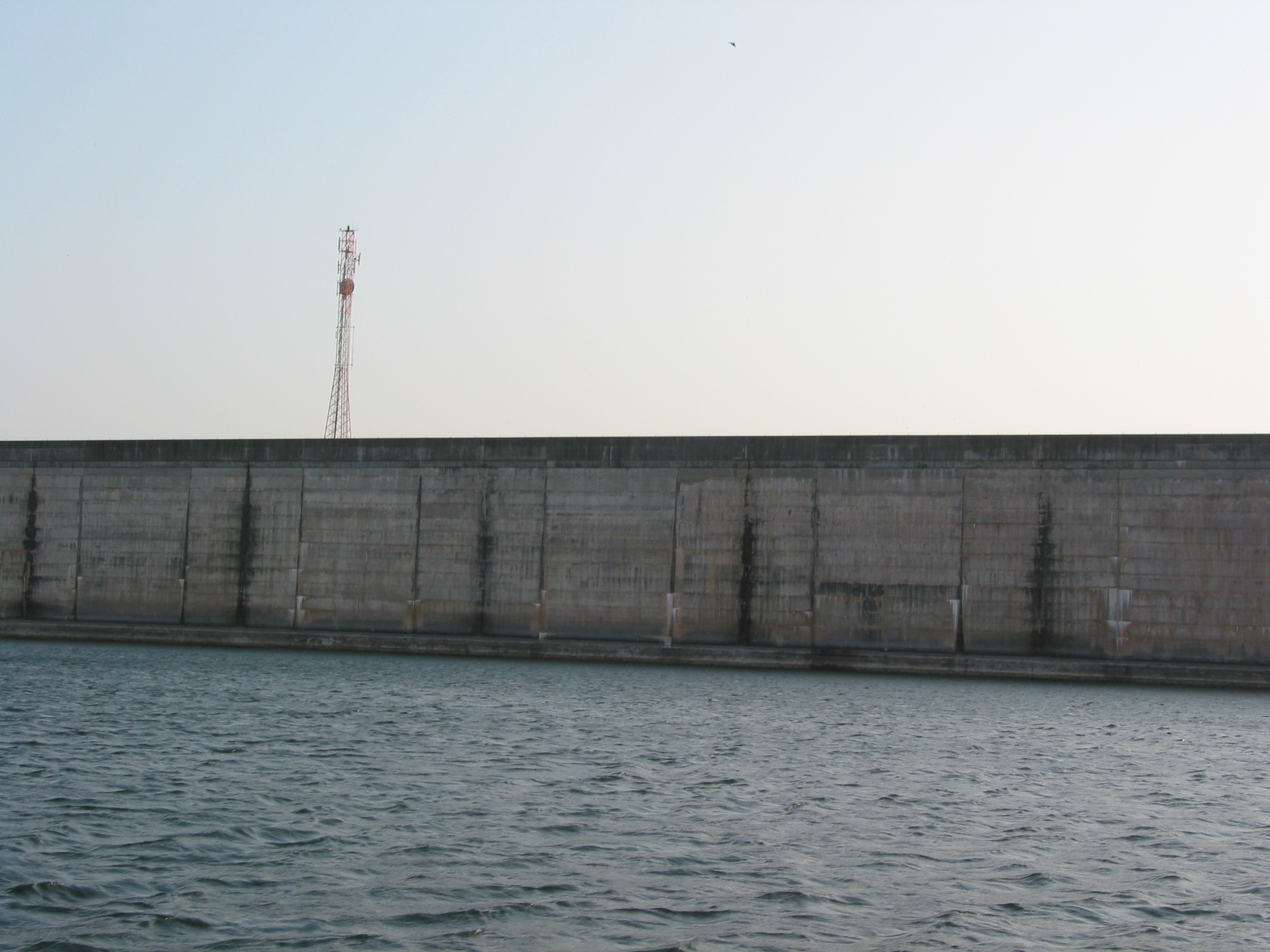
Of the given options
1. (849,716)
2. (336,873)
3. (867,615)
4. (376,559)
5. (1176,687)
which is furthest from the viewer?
(376,559)

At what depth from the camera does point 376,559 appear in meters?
45.8

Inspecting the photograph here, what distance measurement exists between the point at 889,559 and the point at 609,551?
901 centimetres

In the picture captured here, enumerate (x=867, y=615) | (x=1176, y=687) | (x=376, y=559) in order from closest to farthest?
(x=1176, y=687), (x=867, y=615), (x=376, y=559)

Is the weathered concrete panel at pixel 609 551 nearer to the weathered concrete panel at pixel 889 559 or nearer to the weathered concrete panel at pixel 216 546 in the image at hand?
the weathered concrete panel at pixel 889 559

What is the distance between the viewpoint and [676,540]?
4322 cm

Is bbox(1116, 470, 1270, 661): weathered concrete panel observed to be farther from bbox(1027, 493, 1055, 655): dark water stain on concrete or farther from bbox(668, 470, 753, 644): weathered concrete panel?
bbox(668, 470, 753, 644): weathered concrete panel

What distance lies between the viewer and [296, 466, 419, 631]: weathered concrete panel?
150 ft

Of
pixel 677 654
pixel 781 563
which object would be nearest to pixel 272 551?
pixel 677 654

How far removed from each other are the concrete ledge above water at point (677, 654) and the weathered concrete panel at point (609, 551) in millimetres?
940

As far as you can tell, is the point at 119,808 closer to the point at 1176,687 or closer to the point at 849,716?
the point at 849,716

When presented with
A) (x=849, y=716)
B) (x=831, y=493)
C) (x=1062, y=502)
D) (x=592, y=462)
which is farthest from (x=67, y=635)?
(x=1062, y=502)

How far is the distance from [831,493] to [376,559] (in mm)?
15595

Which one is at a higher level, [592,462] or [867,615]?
[592,462]

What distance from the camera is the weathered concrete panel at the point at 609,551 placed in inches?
1706
